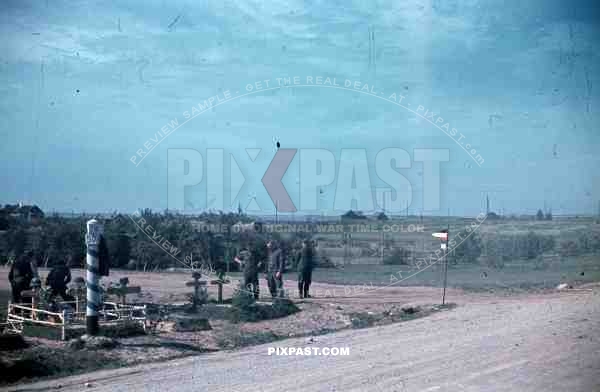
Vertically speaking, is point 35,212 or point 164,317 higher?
point 35,212

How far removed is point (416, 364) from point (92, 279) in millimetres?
5873

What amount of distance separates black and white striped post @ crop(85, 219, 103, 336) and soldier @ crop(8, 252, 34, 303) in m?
3.79

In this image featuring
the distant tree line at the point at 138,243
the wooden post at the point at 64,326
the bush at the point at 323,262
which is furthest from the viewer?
the bush at the point at 323,262

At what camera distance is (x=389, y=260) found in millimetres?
33062

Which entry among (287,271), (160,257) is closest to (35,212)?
(160,257)

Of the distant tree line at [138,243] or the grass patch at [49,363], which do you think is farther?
the distant tree line at [138,243]

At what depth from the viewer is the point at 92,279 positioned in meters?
11.4

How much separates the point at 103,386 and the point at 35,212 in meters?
32.2

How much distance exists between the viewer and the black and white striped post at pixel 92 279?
37.1 ft

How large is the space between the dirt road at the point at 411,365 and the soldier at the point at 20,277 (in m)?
5.88

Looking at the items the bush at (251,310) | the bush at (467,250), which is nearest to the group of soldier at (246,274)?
the bush at (251,310)

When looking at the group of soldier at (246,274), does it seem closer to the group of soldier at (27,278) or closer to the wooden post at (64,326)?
the group of soldier at (27,278)

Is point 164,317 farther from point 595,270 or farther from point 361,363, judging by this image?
point 595,270

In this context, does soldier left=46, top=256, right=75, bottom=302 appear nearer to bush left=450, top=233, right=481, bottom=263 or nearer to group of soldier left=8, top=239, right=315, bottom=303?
group of soldier left=8, top=239, right=315, bottom=303
